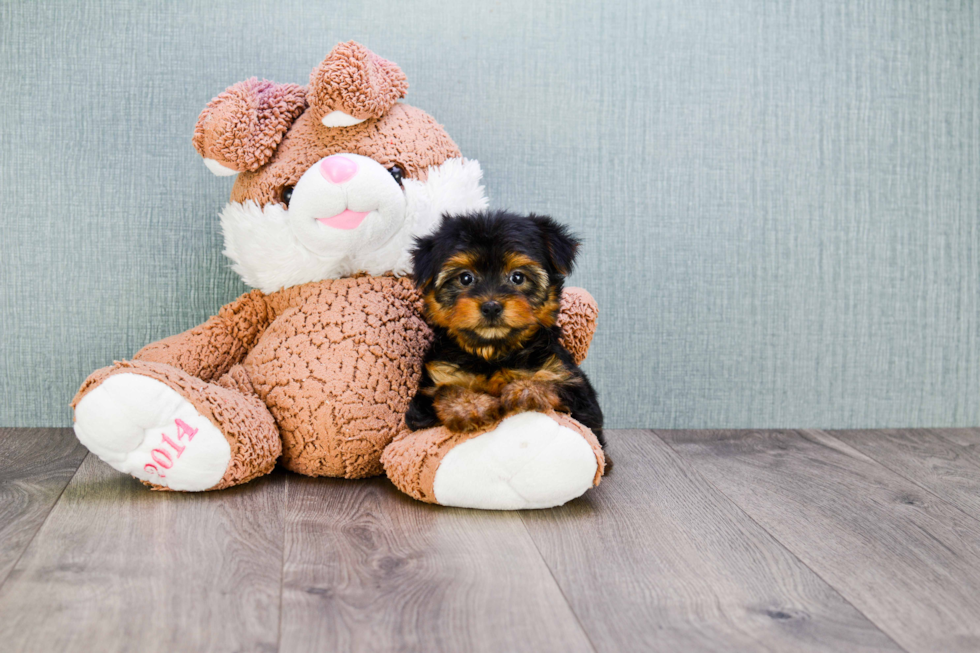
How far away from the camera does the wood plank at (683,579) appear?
3.60 feet

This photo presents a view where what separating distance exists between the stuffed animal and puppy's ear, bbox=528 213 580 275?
291 millimetres

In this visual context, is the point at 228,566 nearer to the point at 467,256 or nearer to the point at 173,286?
the point at 467,256

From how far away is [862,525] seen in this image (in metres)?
1.56

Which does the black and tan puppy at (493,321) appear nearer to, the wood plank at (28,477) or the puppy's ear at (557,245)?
the puppy's ear at (557,245)

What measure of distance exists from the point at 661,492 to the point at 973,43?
65.3 inches

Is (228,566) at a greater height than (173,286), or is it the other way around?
(173,286)

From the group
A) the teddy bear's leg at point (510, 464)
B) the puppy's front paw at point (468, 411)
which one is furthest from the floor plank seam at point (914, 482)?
the puppy's front paw at point (468, 411)

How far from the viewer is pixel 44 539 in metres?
1.38

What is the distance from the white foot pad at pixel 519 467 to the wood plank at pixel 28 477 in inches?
28.3

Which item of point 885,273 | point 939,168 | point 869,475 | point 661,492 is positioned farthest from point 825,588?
point 939,168

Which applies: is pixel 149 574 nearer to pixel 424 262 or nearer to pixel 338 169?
pixel 424 262

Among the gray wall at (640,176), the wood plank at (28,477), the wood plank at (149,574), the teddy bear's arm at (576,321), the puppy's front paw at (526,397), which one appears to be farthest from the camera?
the gray wall at (640,176)

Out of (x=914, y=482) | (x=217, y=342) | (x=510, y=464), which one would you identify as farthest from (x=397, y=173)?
(x=914, y=482)

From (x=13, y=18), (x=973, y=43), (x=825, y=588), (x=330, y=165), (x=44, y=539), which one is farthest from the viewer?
(x=973, y=43)
